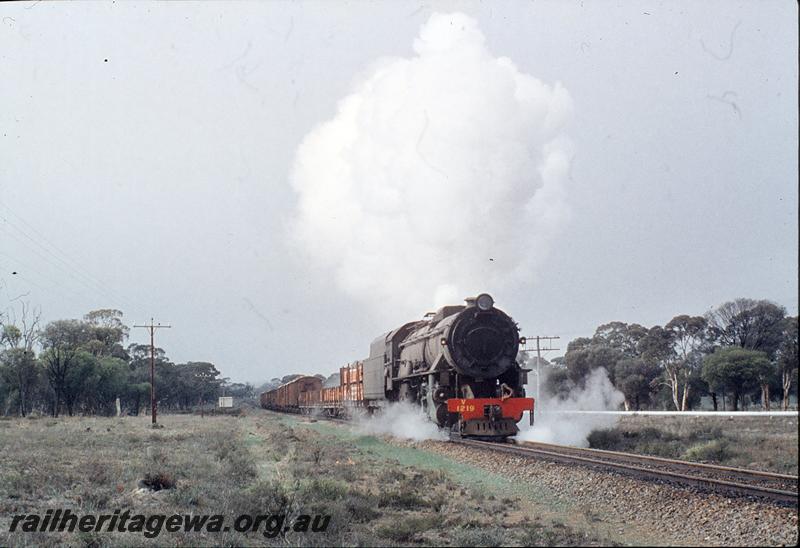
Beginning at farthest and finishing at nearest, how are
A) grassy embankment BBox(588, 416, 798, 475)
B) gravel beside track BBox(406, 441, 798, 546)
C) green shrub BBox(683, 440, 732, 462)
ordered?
1. green shrub BBox(683, 440, 732, 462)
2. grassy embankment BBox(588, 416, 798, 475)
3. gravel beside track BBox(406, 441, 798, 546)

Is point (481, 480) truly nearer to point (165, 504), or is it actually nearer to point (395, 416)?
point (165, 504)

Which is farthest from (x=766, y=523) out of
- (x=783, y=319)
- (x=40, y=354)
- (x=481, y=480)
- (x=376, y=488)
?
(x=40, y=354)

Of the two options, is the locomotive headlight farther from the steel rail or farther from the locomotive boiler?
the steel rail

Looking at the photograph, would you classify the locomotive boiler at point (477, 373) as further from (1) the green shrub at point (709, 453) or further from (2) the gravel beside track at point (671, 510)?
(2) the gravel beside track at point (671, 510)

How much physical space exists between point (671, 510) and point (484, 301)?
11559mm

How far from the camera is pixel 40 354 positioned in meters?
71.4

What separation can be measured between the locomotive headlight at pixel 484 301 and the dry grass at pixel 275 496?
17.9 ft

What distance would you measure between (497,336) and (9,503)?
13550mm

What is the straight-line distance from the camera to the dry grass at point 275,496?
9.15m

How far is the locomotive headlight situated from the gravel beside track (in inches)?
300

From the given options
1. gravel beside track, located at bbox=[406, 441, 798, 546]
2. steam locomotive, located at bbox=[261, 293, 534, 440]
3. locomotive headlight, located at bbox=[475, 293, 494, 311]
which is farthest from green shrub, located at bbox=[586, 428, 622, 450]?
gravel beside track, located at bbox=[406, 441, 798, 546]

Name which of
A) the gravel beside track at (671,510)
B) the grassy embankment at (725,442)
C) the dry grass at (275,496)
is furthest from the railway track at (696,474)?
the dry grass at (275,496)

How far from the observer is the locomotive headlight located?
21.1 m

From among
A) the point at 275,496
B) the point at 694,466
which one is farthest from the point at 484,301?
the point at 275,496
